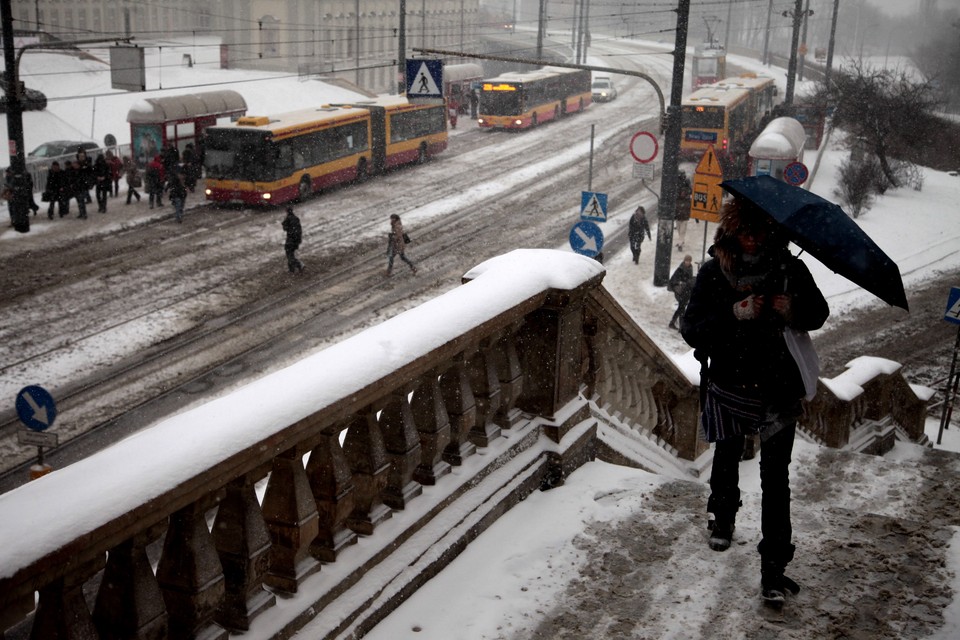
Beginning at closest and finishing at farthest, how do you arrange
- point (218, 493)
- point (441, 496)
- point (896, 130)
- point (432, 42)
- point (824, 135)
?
point (218, 493) → point (441, 496) → point (896, 130) → point (824, 135) → point (432, 42)

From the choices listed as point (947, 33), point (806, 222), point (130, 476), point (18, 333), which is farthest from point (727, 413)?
point (947, 33)

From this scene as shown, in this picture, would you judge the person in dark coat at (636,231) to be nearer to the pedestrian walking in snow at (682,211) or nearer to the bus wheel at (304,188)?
the pedestrian walking in snow at (682,211)

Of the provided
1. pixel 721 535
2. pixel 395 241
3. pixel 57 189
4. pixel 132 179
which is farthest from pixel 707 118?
pixel 721 535

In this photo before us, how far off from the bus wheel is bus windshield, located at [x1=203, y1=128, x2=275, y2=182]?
1571 millimetres

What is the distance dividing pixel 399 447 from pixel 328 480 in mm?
517

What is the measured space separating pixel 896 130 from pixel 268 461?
3856 centimetres

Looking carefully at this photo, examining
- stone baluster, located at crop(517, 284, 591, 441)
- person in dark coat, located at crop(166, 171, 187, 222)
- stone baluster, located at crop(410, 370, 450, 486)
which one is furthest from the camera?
person in dark coat, located at crop(166, 171, 187, 222)

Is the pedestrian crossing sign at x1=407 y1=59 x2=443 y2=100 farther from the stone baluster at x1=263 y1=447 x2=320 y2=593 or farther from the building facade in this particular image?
the building facade

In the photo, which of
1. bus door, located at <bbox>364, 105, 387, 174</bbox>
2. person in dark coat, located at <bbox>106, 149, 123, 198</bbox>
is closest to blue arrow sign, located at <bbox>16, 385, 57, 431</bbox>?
person in dark coat, located at <bbox>106, 149, 123, 198</bbox>

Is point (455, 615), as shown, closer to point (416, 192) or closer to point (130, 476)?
point (130, 476)

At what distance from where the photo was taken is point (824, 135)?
47.0 m

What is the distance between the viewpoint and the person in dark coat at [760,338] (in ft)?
13.0

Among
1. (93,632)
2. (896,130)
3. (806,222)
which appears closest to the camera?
(93,632)

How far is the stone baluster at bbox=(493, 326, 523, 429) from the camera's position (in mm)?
5047
